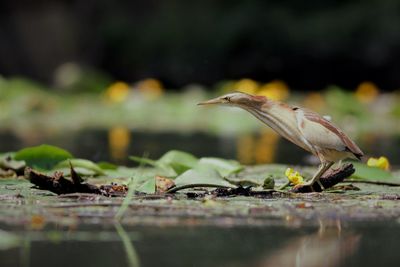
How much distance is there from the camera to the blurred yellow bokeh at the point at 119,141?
24.8 ft

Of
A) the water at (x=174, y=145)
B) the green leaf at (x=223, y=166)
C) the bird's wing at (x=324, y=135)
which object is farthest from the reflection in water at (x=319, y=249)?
the water at (x=174, y=145)

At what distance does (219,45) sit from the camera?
1538cm

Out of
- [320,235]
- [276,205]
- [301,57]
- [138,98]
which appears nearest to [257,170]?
[276,205]

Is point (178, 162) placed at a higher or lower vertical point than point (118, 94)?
lower

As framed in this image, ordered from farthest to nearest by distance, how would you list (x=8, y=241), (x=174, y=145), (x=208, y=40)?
1. (x=208, y=40)
2. (x=174, y=145)
3. (x=8, y=241)

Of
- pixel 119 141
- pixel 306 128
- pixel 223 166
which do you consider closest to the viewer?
pixel 306 128

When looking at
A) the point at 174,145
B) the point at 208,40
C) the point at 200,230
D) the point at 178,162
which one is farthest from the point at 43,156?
the point at 208,40

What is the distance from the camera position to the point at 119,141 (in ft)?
29.7

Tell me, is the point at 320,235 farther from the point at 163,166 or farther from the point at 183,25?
the point at 183,25

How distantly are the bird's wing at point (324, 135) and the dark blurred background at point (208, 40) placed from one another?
10.9 m

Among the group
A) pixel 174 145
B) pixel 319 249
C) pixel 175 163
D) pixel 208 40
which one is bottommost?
pixel 319 249

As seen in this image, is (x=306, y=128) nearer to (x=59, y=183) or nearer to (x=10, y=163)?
(x=59, y=183)

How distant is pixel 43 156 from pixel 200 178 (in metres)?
1.17

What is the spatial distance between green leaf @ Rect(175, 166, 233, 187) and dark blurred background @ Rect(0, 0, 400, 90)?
1087cm
